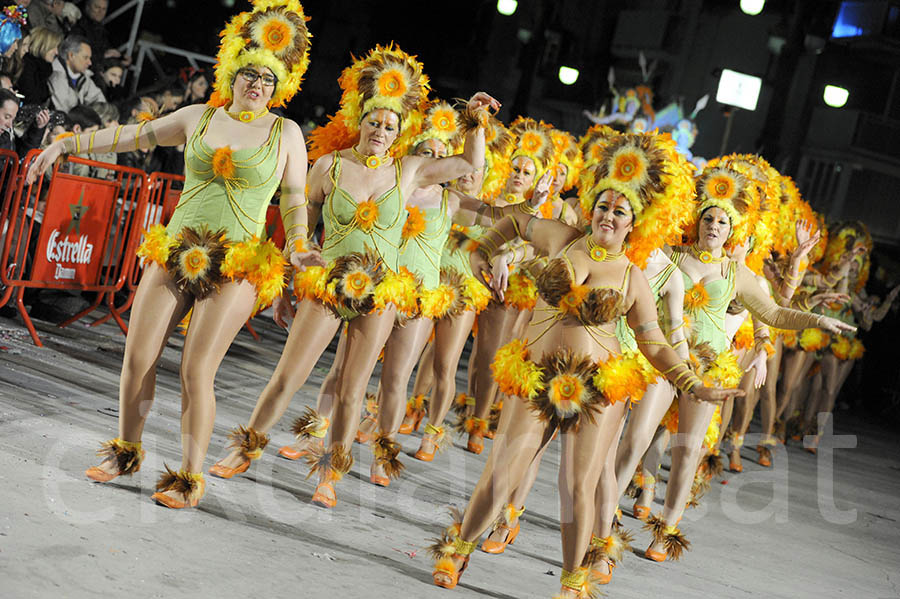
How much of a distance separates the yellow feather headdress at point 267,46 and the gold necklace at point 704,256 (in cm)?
251

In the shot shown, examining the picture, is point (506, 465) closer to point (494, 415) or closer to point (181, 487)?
point (181, 487)

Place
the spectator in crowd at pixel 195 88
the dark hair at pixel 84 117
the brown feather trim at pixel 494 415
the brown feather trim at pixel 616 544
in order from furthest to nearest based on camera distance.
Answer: the spectator in crowd at pixel 195 88 → the dark hair at pixel 84 117 → the brown feather trim at pixel 494 415 → the brown feather trim at pixel 616 544

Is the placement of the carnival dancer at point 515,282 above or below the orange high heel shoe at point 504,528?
above

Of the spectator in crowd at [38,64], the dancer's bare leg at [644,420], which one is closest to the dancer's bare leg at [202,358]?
the dancer's bare leg at [644,420]

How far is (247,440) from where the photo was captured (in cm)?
513

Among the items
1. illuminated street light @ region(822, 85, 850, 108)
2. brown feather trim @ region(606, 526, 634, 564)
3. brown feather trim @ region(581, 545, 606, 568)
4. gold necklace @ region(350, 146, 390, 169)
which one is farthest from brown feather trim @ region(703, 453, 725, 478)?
illuminated street light @ region(822, 85, 850, 108)

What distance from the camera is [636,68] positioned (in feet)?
106

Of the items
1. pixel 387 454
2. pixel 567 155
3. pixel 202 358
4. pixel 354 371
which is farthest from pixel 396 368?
pixel 567 155

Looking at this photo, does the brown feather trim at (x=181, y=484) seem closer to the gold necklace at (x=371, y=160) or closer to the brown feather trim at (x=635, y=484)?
the gold necklace at (x=371, y=160)

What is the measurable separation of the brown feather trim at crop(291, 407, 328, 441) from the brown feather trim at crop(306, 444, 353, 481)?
0.38 m

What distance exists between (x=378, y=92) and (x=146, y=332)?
1702mm

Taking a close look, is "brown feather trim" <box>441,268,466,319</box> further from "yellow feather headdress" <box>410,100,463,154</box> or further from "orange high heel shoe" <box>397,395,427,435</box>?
"orange high heel shoe" <box>397,395,427,435</box>

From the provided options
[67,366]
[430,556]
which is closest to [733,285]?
[430,556]

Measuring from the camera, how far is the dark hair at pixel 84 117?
916cm
